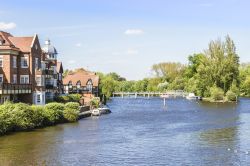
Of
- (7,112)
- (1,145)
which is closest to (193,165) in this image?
(1,145)

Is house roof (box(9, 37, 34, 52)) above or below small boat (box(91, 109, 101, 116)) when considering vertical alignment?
above

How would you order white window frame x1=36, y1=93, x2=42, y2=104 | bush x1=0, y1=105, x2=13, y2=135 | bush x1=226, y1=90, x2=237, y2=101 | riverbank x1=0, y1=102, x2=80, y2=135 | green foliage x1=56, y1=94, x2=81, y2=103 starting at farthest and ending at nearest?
bush x1=226, y1=90, x2=237, y2=101 → green foliage x1=56, y1=94, x2=81, y2=103 → white window frame x1=36, y1=93, x2=42, y2=104 → riverbank x1=0, y1=102, x2=80, y2=135 → bush x1=0, y1=105, x2=13, y2=135

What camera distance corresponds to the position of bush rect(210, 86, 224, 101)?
124 m

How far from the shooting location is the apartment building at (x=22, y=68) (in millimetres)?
62719

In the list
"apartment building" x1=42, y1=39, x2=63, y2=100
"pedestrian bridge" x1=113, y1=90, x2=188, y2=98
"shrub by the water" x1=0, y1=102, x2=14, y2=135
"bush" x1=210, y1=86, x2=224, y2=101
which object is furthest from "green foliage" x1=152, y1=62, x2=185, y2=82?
"shrub by the water" x1=0, y1=102, x2=14, y2=135

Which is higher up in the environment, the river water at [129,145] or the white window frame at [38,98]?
the white window frame at [38,98]

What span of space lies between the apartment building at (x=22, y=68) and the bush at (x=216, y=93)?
6465 centimetres

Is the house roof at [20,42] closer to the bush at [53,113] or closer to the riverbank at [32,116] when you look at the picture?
the riverbank at [32,116]

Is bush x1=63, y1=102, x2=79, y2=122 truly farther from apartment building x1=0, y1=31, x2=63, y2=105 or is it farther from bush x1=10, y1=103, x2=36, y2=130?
bush x1=10, y1=103, x2=36, y2=130

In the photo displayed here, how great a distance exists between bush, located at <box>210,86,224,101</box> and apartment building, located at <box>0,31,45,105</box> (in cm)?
6465

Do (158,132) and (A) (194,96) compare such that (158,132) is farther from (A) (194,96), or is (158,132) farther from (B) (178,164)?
(A) (194,96)

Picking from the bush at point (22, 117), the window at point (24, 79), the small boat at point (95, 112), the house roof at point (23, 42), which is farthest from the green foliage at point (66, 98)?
the bush at point (22, 117)

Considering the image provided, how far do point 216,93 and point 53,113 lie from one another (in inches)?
2934

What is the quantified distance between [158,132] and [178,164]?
18.1 m
